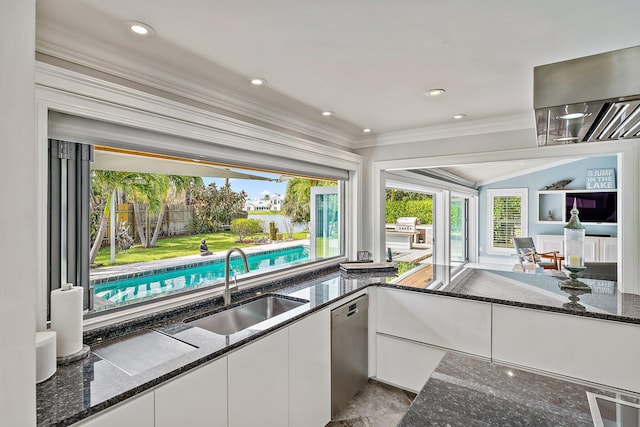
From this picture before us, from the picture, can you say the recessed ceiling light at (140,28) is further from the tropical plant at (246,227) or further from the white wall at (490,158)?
the white wall at (490,158)

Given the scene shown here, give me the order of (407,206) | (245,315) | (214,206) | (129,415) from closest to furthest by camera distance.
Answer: (129,415) < (245,315) < (214,206) < (407,206)

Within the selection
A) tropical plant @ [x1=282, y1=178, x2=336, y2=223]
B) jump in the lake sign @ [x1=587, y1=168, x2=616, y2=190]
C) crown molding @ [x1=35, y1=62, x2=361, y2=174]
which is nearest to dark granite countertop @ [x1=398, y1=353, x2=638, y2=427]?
crown molding @ [x1=35, y1=62, x2=361, y2=174]

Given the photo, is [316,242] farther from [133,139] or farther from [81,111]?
[81,111]

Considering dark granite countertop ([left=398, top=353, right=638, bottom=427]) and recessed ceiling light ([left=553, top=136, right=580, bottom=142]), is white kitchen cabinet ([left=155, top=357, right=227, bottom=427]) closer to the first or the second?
dark granite countertop ([left=398, top=353, right=638, bottom=427])

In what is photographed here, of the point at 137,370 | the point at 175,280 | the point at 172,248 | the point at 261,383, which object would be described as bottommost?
the point at 261,383

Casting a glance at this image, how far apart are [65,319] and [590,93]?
1994 millimetres

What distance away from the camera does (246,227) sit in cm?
289

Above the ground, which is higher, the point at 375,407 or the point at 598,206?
the point at 598,206

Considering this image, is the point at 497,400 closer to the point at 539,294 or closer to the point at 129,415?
the point at 129,415

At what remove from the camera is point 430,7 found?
49.2 inches

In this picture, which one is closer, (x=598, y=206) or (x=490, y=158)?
(x=490, y=158)

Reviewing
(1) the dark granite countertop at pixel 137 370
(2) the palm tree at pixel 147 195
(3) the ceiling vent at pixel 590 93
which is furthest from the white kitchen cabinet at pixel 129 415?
(3) the ceiling vent at pixel 590 93

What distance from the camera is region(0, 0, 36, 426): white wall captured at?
2.40 ft

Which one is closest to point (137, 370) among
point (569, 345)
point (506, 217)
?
point (569, 345)
